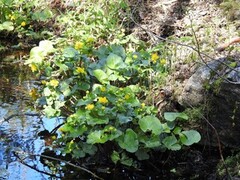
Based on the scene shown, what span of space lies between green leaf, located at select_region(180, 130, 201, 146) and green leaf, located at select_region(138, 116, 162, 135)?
0.55 ft

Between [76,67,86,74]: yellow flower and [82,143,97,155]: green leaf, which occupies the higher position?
[76,67,86,74]: yellow flower

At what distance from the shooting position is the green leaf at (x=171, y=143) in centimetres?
314

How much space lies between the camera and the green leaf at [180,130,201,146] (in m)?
3.15

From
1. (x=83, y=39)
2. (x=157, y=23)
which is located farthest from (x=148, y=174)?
(x=157, y=23)

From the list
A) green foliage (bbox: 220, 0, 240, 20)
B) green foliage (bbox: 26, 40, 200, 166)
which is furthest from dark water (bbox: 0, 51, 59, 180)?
green foliage (bbox: 220, 0, 240, 20)

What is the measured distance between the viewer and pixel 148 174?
3.26m

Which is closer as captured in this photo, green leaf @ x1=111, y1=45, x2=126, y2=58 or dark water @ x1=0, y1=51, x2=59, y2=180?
dark water @ x1=0, y1=51, x2=59, y2=180

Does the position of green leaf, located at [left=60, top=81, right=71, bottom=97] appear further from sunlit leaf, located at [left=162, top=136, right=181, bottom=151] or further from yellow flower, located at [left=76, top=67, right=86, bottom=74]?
sunlit leaf, located at [left=162, top=136, right=181, bottom=151]

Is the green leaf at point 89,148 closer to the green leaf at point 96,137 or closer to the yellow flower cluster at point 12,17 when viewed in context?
the green leaf at point 96,137

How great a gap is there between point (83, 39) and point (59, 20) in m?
0.90

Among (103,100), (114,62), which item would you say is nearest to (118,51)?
(114,62)

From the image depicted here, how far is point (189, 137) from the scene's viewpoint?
318cm

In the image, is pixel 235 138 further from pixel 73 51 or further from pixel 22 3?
pixel 22 3

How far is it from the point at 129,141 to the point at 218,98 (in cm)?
74
